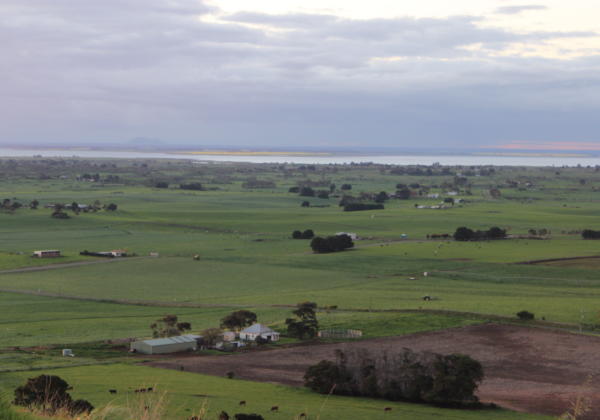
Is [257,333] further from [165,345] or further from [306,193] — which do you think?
[306,193]

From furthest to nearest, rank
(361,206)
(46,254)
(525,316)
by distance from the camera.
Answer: (361,206) < (46,254) < (525,316)

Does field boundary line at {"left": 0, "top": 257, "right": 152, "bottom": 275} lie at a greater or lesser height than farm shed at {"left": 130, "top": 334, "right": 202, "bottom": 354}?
lesser

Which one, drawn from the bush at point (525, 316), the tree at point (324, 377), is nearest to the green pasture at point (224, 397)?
the tree at point (324, 377)

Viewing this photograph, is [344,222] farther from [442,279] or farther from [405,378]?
[405,378]

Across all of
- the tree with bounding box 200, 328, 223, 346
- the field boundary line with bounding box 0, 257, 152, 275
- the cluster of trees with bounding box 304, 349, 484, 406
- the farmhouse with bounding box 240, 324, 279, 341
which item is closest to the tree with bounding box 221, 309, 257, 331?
the farmhouse with bounding box 240, 324, 279, 341

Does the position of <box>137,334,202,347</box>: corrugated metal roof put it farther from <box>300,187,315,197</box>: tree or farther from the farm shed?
<box>300,187,315,197</box>: tree

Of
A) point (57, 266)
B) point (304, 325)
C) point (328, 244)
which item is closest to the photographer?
point (304, 325)

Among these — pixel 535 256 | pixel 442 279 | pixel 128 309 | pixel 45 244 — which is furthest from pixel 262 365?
pixel 45 244

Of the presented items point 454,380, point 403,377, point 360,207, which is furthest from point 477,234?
point 454,380
